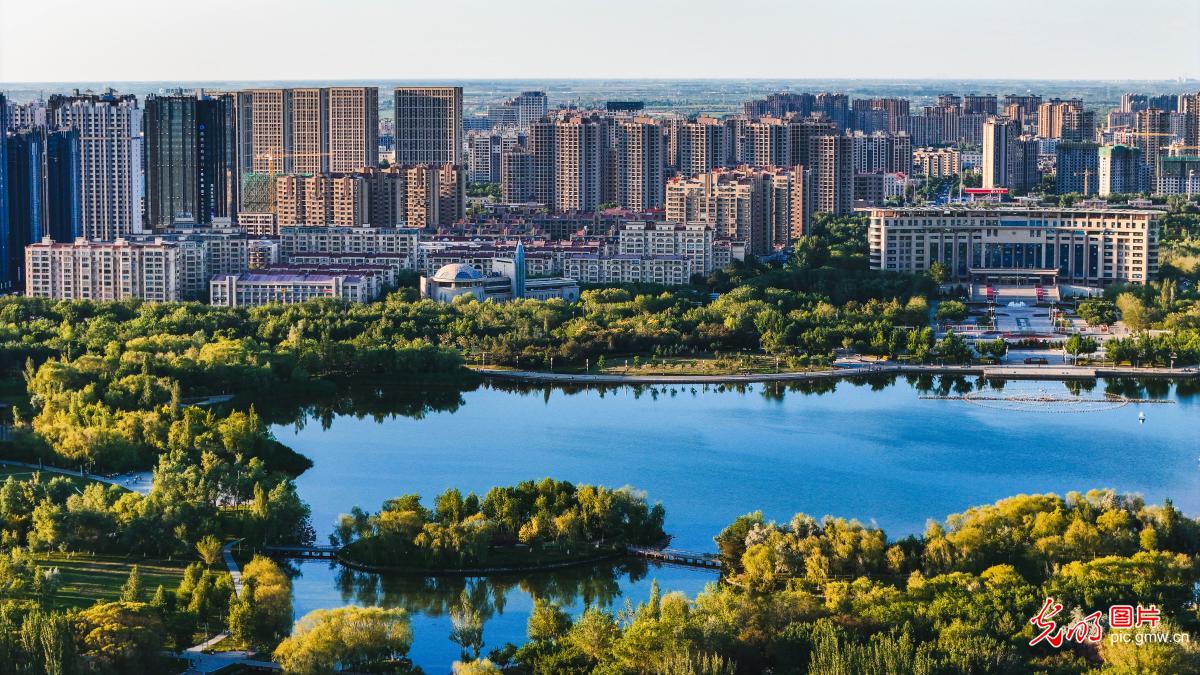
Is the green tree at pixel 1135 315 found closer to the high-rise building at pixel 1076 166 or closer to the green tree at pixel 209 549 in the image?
the green tree at pixel 209 549

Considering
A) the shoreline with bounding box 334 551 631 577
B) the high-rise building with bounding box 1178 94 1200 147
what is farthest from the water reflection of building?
the high-rise building with bounding box 1178 94 1200 147

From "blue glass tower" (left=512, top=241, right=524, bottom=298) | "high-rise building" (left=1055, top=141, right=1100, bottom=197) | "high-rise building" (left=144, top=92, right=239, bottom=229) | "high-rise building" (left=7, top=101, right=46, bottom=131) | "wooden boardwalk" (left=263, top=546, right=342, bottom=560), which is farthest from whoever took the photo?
"high-rise building" (left=1055, top=141, right=1100, bottom=197)

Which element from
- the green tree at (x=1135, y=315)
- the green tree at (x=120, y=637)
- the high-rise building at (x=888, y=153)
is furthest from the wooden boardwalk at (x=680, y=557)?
the high-rise building at (x=888, y=153)

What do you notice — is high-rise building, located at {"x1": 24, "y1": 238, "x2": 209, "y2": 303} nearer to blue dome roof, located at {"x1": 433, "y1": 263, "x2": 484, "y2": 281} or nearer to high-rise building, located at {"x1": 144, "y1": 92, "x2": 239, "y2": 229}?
blue dome roof, located at {"x1": 433, "y1": 263, "x2": 484, "y2": 281}

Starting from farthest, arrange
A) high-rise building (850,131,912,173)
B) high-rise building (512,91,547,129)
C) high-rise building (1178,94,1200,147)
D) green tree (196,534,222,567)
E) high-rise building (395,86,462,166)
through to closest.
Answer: high-rise building (512,91,547,129), high-rise building (1178,94,1200,147), high-rise building (850,131,912,173), high-rise building (395,86,462,166), green tree (196,534,222,567)

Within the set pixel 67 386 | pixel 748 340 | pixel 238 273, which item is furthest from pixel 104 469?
pixel 238 273

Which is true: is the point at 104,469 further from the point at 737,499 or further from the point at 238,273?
the point at 238,273
